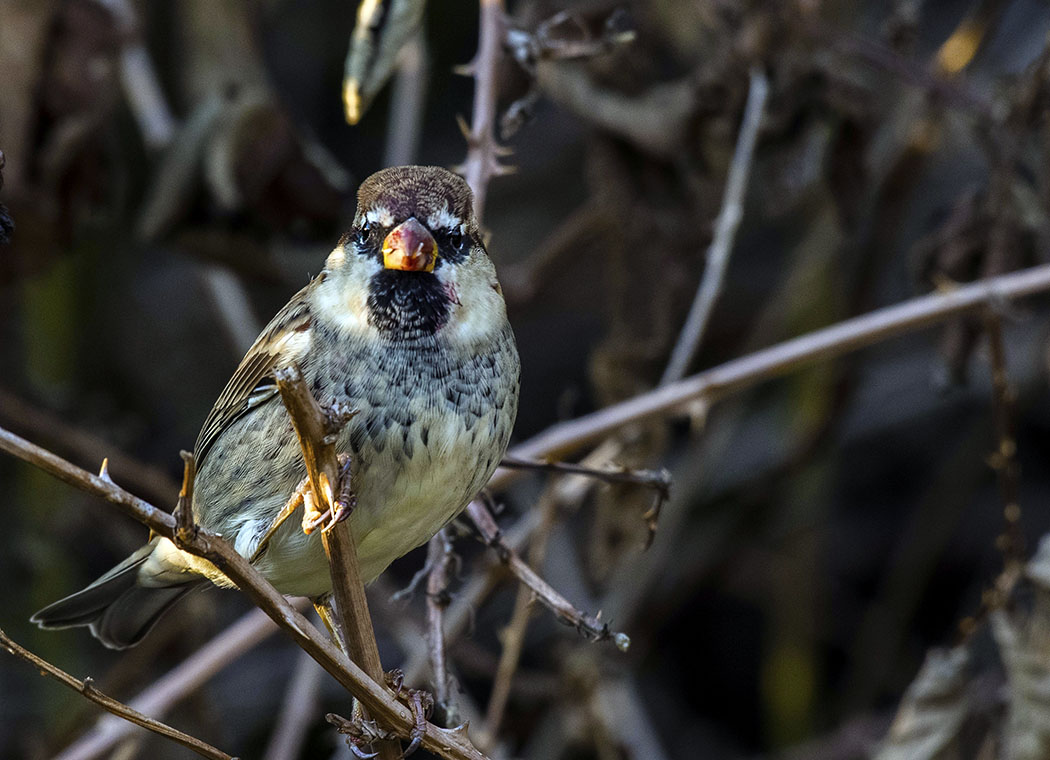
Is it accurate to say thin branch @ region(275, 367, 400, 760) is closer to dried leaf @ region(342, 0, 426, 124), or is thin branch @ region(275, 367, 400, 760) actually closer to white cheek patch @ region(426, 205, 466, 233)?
white cheek patch @ region(426, 205, 466, 233)

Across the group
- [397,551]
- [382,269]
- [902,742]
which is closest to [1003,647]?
[902,742]

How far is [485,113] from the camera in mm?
2125

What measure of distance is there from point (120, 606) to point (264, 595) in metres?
1.13

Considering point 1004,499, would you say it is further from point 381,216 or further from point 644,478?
point 381,216

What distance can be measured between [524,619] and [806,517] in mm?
1663

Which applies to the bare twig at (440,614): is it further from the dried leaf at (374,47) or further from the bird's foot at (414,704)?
the dried leaf at (374,47)

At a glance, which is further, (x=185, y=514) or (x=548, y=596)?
(x=548, y=596)

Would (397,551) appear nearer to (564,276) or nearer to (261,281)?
(261,281)

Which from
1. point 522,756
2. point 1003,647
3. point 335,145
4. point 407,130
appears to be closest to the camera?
point 1003,647

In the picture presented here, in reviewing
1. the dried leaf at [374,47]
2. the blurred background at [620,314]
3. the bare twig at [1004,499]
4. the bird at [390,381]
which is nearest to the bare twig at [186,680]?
the blurred background at [620,314]

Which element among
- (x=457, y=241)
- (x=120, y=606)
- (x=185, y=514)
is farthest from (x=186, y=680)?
(x=185, y=514)

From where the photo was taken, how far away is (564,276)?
429cm

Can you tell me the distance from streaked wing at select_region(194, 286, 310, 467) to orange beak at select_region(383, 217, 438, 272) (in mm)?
209

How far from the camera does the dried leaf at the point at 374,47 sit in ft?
6.65
